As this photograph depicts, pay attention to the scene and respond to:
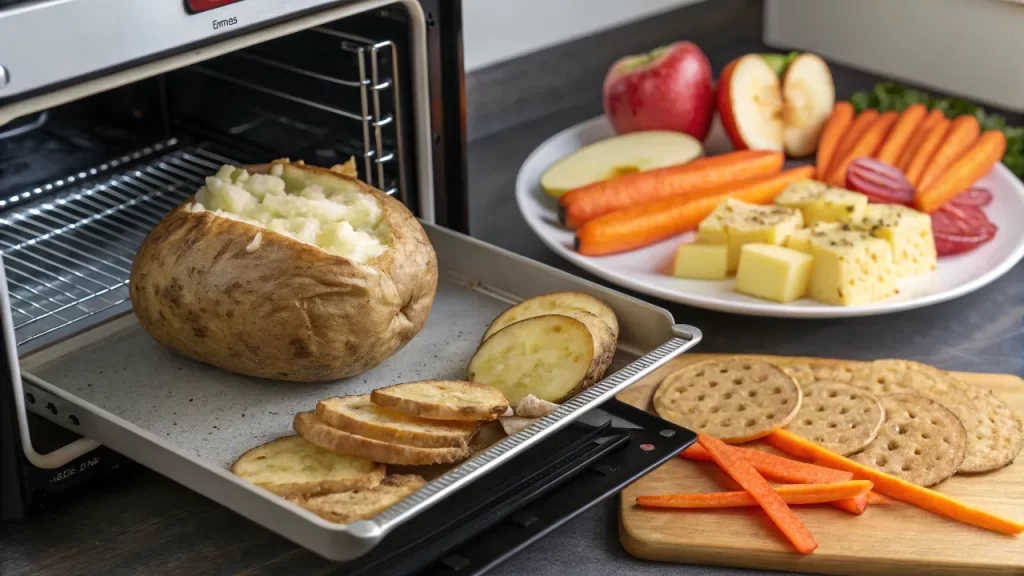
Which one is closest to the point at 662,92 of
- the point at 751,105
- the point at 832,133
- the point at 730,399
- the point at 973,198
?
the point at 751,105

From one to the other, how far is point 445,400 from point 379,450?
3.1 inches

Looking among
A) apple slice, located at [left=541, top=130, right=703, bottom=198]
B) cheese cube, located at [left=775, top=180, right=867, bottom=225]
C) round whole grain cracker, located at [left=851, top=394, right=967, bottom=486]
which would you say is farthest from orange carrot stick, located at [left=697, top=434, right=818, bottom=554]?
apple slice, located at [left=541, top=130, right=703, bottom=198]

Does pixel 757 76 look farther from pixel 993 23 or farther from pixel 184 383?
pixel 184 383

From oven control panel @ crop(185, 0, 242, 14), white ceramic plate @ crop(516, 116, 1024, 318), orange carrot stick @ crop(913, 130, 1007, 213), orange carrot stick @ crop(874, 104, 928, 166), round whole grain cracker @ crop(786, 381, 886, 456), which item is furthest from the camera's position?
orange carrot stick @ crop(874, 104, 928, 166)

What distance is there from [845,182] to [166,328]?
3.28ft

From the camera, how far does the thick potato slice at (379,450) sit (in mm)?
942

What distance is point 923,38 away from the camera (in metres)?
2.08

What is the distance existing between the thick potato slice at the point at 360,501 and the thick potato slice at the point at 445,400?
60 mm

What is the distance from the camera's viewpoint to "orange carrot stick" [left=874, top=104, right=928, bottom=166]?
5.75 ft

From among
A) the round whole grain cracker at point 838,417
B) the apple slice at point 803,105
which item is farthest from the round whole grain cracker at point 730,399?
the apple slice at point 803,105

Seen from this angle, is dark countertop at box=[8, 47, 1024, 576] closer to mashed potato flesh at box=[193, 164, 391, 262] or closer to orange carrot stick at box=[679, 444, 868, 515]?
orange carrot stick at box=[679, 444, 868, 515]

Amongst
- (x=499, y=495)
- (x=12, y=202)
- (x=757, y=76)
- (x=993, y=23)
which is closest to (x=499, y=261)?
(x=499, y=495)

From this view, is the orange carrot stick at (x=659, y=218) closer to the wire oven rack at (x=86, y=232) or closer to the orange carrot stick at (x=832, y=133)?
A: the orange carrot stick at (x=832, y=133)

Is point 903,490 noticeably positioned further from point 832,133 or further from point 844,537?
point 832,133
